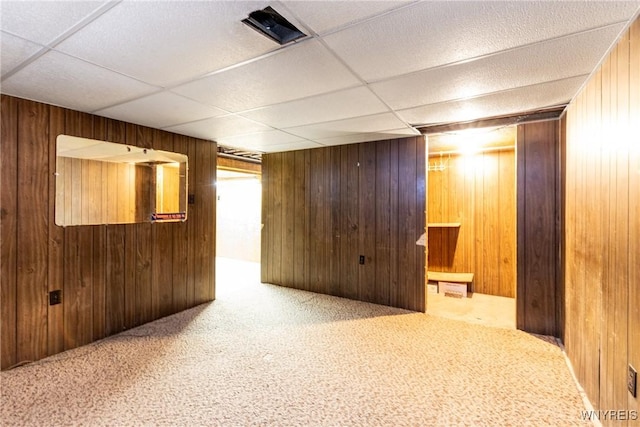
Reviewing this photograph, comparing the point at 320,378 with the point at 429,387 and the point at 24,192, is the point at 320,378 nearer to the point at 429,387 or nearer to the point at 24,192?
the point at 429,387

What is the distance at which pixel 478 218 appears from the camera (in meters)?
4.33

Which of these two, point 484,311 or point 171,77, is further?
point 484,311

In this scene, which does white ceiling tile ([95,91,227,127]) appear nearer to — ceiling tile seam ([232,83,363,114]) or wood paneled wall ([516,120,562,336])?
ceiling tile seam ([232,83,363,114])

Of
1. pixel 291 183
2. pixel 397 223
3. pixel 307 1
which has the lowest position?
pixel 397 223

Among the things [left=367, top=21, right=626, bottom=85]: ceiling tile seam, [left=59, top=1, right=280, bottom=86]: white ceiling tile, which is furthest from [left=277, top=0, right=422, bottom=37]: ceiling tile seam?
[left=367, top=21, right=626, bottom=85]: ceiling tile seam

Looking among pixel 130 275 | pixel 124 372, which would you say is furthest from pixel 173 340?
pixel 130 275

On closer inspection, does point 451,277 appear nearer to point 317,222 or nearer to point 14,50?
point 317,222

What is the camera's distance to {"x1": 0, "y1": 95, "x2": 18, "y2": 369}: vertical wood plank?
213 centimetres

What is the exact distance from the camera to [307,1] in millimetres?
1165

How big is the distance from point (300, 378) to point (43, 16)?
92.0 inches

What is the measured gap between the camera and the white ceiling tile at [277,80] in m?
1.60

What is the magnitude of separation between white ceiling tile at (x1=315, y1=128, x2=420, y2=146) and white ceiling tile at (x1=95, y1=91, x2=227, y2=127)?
1.47m

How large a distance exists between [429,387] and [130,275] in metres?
2.76

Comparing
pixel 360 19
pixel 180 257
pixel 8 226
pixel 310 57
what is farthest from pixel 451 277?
pixel 8 226
